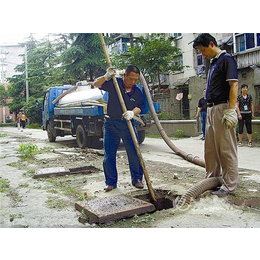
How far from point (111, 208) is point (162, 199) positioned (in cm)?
62

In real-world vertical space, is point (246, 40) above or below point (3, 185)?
above

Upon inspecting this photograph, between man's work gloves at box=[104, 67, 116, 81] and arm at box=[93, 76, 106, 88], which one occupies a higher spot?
man's work gloves at box=[104, 67, 116, 81]

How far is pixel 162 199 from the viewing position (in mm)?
2799

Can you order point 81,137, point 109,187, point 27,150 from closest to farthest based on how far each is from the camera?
point 109,187
point 27,150
point 81,137

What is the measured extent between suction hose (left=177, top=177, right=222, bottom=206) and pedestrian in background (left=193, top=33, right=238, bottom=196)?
0.07m

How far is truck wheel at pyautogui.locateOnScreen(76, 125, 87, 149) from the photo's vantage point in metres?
5.64

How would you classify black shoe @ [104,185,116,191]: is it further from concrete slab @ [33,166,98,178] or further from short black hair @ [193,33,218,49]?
short black hair @ [193,33,218,49]

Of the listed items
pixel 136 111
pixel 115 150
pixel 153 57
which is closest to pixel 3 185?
pixel 115 150

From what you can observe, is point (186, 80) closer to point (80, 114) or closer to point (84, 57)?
point (84, 57)

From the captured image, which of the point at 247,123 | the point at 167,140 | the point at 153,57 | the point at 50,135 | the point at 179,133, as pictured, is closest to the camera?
the point at 153,57

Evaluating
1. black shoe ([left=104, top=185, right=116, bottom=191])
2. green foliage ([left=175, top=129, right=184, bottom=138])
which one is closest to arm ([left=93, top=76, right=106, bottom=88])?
black shoe ([left=104, top=185, right=116, bottom=191])

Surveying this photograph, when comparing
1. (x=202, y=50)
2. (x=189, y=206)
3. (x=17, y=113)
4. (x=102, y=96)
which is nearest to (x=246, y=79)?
(x=202, y=50)

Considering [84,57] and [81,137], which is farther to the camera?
[81,137]

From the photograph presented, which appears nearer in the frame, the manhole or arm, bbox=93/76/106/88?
the manhole
